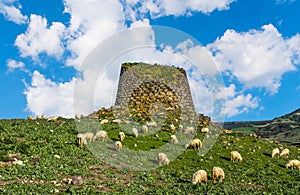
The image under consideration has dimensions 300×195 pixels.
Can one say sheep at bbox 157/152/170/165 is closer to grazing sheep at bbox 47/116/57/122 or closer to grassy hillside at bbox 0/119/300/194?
grassy hillside at bbox 0/119/300/194

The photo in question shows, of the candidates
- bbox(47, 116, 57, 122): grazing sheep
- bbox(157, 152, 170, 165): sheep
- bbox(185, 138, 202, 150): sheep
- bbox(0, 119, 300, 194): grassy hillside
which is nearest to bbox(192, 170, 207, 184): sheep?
bbox(0, 119, 300, 194): grassy hillside

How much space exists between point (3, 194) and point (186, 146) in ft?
71.1

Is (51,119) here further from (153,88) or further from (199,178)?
(199,178)

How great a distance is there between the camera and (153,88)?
2520 inches

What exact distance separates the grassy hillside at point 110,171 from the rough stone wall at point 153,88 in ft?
72.9

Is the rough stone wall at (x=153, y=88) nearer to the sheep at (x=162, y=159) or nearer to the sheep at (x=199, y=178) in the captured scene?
the sheep at (x=162, y=159)

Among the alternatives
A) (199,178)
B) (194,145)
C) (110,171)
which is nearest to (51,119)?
(194,145)

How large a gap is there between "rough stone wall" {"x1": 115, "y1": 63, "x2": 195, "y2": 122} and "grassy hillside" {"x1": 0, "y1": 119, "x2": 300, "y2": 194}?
22.2 metres

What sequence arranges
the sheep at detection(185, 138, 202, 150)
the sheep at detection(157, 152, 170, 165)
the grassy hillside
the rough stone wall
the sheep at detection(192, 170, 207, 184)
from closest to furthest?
1. the grassy hillside
2. the sheep at detection(192, 170, 207, 184)
3. the sheep at detection(157, 152, 170, 165)
4. the sheep at detection(185, 138, 202, 150)
5. the rough stone wall

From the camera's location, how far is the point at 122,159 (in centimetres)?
2992

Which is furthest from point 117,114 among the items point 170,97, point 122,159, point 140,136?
point 122,159

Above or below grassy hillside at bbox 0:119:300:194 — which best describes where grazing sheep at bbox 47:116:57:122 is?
above

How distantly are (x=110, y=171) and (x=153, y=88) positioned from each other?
3850cm

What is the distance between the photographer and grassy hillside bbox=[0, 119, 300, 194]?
21.5 metres
